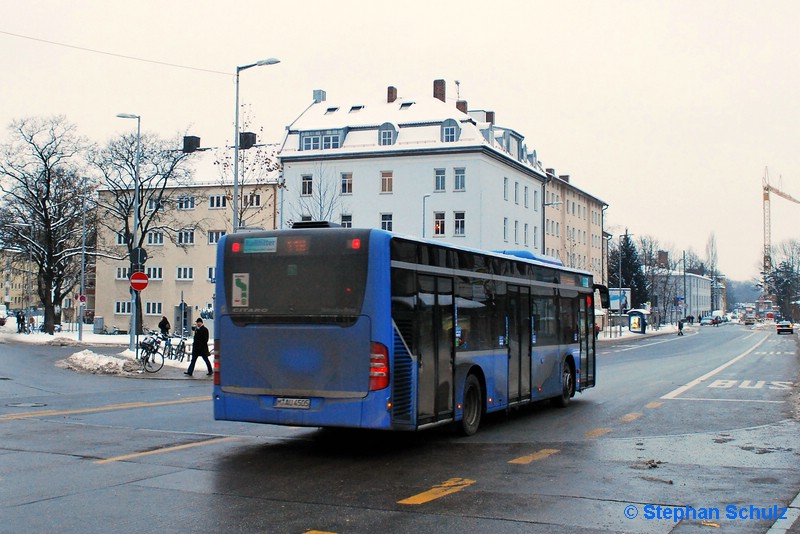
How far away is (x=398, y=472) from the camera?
10.1 meters

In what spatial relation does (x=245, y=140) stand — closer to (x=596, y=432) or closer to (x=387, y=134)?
(x=596, y=432)

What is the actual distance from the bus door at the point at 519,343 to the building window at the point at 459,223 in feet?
180

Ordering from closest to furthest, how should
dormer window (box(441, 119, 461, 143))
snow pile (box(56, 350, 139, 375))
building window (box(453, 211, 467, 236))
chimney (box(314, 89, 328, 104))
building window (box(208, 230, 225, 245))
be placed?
snow pile (box(56, 350, 139, 375)), building window (box(453, 211, 467, 236)), dormer window (box(441, 119, 461, 143)), building window (box(208, 230, 225, 245)), chimney (box(314, 89, 328, 104))

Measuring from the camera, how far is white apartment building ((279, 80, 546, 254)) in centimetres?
7019

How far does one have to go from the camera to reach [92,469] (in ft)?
32.3

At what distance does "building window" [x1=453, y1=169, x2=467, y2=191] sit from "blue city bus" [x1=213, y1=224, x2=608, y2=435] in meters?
57.5

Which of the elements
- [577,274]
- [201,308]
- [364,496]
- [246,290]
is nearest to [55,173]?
[201,308]

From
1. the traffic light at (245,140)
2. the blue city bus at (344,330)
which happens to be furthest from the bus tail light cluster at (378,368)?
the traffic light at (245,140)

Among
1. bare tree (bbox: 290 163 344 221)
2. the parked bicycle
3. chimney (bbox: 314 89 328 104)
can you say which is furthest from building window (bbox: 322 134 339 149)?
the parked bicycle

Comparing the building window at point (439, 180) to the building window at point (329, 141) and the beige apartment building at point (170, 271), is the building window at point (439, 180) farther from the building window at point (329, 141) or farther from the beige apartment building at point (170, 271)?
the beige apartment building at point (170, 271)

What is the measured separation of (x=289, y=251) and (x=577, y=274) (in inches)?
363

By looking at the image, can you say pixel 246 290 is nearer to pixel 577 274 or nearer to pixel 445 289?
pixel 445 289

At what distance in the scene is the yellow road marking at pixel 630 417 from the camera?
51.6ft

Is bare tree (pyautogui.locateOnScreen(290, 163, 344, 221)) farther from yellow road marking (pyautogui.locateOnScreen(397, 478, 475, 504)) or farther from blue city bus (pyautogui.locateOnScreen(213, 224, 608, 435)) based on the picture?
yellow road marking (pyautogui.locateOnScreen(397, 478, 475, 504))
